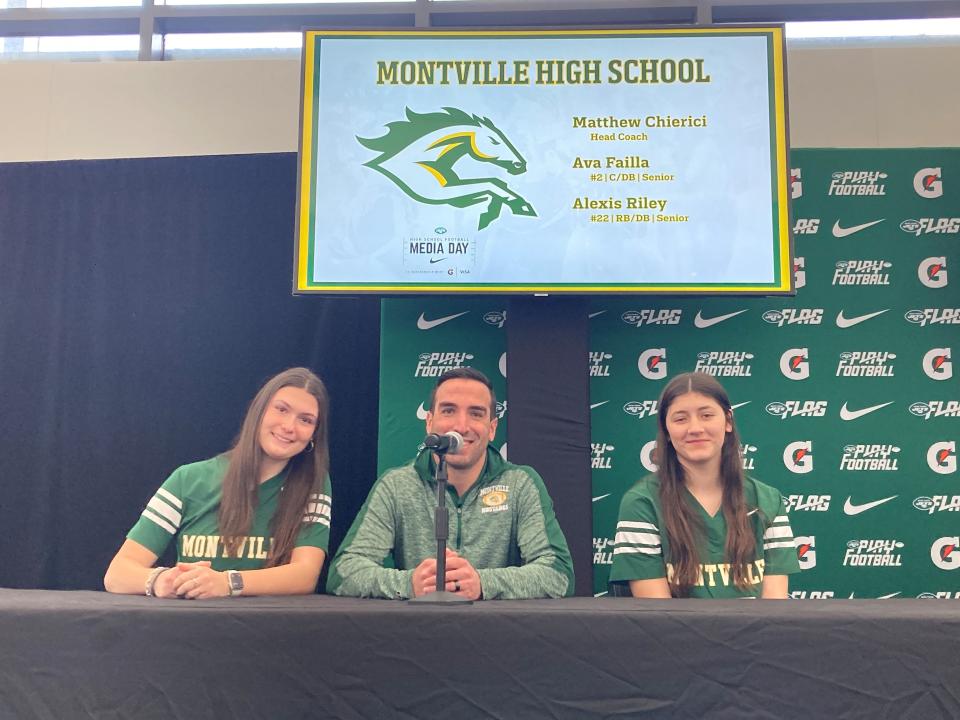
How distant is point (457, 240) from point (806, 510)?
155 cm

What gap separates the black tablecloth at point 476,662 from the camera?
1348 mm

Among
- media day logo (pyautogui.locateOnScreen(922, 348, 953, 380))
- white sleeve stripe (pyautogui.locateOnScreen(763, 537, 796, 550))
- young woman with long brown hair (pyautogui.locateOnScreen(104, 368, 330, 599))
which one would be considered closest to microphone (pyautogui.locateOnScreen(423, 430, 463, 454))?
young woman with long brown hair (pyautogui.locateOnScreen(104, 368, 330, 599))

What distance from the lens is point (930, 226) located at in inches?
135

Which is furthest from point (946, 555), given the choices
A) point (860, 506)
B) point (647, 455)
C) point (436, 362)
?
point (436, 362)

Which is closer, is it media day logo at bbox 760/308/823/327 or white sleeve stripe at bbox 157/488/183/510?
white sleeve stripe at bbox 157/488/183/510

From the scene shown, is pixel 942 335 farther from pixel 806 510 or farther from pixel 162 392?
pixel 162 392

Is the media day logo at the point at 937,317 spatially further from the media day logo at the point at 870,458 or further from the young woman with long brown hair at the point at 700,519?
the young woman with long brown hair at the point at 700,519

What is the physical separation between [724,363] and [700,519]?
40.9 inches

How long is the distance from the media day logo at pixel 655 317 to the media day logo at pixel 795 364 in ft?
1.32

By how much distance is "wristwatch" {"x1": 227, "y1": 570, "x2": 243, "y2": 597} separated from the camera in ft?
6.31

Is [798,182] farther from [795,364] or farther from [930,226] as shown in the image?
[795,364]

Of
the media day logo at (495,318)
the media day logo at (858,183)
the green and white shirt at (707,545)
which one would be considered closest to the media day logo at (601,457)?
the media day logo at (495,318)

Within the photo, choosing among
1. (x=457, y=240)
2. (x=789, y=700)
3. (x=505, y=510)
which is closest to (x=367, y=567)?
(x=505, y=510)

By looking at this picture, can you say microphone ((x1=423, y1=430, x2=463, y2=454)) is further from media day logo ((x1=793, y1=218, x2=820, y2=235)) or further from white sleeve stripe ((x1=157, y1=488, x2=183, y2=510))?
media day logo ((x1=793, y1=218, x2=820, y2=235))
